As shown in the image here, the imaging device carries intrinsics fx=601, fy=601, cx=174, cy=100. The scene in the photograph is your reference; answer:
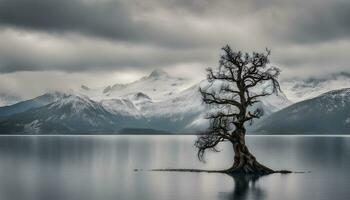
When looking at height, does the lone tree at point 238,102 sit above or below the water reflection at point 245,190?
above

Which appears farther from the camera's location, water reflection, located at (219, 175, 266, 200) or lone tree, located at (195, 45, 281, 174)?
lone tree, located at (195, 45, 281, 174)

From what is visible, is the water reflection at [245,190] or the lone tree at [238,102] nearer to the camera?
the water reflection at [245,190]

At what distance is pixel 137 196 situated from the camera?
59500 mm

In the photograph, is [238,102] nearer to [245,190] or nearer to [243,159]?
[243,159]

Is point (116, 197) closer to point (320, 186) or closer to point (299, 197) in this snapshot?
point (299, 197)

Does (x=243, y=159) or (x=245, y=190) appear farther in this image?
(x=243, y=159)

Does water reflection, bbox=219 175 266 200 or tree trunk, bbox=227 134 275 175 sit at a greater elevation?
tree trunk, bbox=227 134 275 175

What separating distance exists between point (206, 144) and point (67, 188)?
2507 centimetres

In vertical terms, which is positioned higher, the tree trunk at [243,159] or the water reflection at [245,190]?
the tree trunk at [243,159]

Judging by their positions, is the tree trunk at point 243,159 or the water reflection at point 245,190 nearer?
the water reflection at point 245,190

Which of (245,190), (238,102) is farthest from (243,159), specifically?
(245,190)

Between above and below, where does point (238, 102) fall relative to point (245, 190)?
above

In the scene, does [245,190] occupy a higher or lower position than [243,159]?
lower

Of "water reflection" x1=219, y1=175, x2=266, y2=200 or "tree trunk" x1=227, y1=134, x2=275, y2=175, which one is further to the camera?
"tree trunk" x1=227, y1=134, x2=275, y2=175
